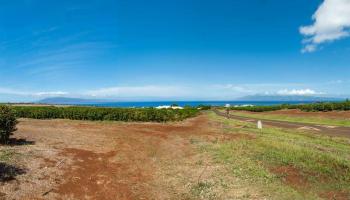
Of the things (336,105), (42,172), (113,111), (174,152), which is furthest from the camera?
(336,105)

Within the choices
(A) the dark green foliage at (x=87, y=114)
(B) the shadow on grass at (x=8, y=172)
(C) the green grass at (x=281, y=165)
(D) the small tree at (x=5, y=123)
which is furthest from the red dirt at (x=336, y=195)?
(A) the dark green foliage at (x=87, y=114)

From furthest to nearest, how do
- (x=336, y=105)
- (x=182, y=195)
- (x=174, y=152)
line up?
(x=336, y=105) < (x=174, y=152) < (x=182, y=195)

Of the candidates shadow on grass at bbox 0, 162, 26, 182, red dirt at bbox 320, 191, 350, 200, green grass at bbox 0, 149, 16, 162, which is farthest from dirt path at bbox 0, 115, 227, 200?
red dirt at bbox 320, 191, 350, 200

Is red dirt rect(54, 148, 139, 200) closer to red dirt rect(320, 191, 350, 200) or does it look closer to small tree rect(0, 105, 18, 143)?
small tree rect(0, 105, 18, 143)

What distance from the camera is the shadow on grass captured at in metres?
11.7

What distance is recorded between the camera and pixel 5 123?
56.9 ft

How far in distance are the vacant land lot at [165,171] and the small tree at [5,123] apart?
0.78m

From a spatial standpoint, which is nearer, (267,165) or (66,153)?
(267,165)

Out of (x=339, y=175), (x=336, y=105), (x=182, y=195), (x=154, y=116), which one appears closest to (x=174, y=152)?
(x=182, y=195)

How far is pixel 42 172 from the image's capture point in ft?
42.8

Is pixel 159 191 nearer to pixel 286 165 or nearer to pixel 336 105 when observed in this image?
pixel 286 165

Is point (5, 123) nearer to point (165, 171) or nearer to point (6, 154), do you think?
point (6, 154)

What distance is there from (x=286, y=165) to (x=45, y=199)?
11.2 meters

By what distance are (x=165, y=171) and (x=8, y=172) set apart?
7013mm
